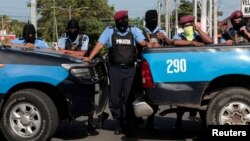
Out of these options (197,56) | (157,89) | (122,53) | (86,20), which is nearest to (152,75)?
(157,89)

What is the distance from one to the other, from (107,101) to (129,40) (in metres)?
0.98

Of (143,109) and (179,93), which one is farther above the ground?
(179,93)

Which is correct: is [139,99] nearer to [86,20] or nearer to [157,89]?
[157,89]

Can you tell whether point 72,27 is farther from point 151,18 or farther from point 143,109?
point 143,109

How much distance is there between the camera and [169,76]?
634 centimetres

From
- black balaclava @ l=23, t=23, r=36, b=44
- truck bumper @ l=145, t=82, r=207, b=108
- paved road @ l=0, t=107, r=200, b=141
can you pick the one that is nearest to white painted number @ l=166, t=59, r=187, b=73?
truck bumper @ l=145, t=82, r=207, b=108

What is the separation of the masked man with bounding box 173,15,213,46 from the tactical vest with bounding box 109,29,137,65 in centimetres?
66

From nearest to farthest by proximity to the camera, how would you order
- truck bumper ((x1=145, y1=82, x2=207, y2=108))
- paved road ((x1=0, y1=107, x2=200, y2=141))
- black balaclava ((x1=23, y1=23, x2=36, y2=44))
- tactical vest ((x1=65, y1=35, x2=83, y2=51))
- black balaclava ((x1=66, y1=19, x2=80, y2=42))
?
truck bumper ((x1=145, y1=82, x2=207, y2=108)) < paved road ((x1=0, y1=107, x2=200, y2=141)) < black balaclava ((x1=66, y1=19, x2=80, y2=42)) < tactical vest ((x1=65, y1=35, x2=83, y2=51)) < black balaclava ((x1=23, y1=23, x2=36, y2=44))

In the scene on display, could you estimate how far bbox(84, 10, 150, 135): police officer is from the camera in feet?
24.1

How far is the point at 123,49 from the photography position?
7.34 meters

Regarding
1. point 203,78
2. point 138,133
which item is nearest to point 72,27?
point 138,133

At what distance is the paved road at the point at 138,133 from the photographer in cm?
724

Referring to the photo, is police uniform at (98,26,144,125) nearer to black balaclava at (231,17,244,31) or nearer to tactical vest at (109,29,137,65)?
tactical vest at (109,29,137,65)

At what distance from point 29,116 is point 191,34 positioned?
2.71 metres
